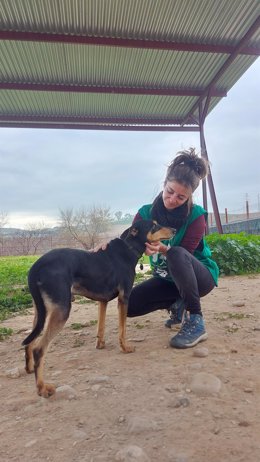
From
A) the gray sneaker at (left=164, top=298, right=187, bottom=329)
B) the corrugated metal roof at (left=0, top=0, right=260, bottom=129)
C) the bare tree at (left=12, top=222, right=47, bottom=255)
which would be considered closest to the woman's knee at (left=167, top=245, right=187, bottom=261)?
the gray sneaker at (left=164, top=298, right=187, bottom=329)

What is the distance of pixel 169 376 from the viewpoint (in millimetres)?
2115

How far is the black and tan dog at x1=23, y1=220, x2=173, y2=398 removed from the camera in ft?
7.29

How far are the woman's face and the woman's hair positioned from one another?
3 cm

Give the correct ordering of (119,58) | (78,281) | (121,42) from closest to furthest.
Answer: (78,281) → (121,42) → (119,58)

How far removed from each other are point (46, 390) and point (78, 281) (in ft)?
2.49

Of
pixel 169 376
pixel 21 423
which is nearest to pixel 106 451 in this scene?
pixel 21 423

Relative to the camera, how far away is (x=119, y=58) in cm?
682

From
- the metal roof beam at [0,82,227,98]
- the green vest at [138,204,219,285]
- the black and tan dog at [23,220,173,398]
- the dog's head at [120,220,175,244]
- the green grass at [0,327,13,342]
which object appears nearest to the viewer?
the black and tan dog at [23,220,173,398]

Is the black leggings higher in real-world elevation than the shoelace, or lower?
higher

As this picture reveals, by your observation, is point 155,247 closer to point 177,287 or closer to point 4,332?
point 177,287

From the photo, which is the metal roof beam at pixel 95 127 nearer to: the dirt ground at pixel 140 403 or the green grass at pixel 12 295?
the green grass at pixel 12 295

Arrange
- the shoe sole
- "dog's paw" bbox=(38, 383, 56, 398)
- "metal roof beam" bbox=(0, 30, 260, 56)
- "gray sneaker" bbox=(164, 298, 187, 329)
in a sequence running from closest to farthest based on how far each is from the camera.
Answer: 1. "dog's paw" bbox=(38, 383, 56, 398)
2. the shoe sole
3. "gray sneaker" bbox=(164, 298, 187, 329)
4. "metal roof beam" bbox=(0, 30, 260, 56)

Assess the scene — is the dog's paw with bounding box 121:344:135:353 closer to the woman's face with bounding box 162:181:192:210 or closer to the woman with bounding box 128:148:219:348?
the woman with bounding box 128:148:219:348

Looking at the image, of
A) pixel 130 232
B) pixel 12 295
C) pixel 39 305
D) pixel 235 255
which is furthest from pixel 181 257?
pixel 235 255
